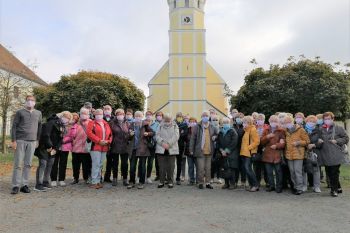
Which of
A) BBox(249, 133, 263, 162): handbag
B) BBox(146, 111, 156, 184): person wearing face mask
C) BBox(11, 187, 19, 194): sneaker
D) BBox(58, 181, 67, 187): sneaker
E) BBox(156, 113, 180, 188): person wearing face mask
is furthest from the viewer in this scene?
BBox(146, 111, 156, 184): person wearing face mask

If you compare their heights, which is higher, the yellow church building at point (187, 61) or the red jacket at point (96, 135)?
the yellow church building at point (187, 61)

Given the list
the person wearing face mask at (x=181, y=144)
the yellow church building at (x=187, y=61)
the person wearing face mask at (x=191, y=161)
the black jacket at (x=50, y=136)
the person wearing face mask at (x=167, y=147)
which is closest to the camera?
the black jacket at (x=50, y=136)

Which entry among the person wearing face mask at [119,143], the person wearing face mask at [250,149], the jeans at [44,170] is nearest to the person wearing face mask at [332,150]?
the person wearing face mask at [250,149]

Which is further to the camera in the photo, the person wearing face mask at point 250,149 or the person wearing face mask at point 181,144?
the person wearing face mask at point 181,144

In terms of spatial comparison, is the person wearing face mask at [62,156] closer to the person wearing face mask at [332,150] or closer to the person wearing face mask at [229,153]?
the person wearing face mask at [229,153]

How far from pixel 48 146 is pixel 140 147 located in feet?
7.47

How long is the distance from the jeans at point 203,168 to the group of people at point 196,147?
3 centimetres

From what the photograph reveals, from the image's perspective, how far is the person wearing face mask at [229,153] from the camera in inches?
386

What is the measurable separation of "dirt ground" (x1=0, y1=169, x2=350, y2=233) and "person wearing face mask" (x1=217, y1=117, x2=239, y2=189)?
0.47 metres

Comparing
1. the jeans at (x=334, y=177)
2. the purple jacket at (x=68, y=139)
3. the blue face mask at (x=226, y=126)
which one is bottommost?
the jeans at (x=334, y=177)

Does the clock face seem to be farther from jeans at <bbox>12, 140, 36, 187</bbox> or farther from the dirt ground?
jeans at <bbox>12, 140, 36, 187</bbox>

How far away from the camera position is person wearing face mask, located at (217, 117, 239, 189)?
32.2 ft

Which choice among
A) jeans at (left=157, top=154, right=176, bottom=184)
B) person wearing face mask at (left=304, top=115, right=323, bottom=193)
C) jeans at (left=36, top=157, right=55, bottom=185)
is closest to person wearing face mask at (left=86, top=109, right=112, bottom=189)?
jeans at (left=36, top=157, right=55, bottom=185)

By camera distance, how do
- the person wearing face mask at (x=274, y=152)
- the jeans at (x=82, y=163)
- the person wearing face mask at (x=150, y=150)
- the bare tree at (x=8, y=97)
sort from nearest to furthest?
the person wearing face mask at (x=274, y=152)
the person wearing face mask at (x=150, y=150)
the jeans at (x=82, y=163)
the bare tree at (x=8, y=97)
